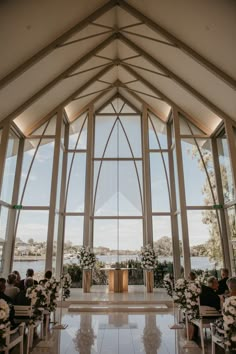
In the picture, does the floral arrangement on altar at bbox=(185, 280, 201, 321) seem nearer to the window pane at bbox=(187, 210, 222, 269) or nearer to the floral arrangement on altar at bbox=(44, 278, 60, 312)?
the floral arrangement on altar at bbox=(44, 278, 60, 312)

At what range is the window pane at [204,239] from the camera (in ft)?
29.1

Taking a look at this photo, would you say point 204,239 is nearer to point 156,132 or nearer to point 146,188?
point 146,188

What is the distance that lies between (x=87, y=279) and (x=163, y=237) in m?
3.36

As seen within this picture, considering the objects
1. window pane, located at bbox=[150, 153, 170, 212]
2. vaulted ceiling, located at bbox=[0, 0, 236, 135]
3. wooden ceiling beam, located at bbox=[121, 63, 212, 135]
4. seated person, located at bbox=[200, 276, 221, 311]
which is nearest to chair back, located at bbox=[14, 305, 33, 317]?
seated person, located at bbox=[200, 276, 221, 311]

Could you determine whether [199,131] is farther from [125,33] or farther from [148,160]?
[125,33]

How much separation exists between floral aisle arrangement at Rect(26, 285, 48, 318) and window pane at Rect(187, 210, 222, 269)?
238 inches

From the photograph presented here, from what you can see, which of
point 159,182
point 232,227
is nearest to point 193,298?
point 232,227

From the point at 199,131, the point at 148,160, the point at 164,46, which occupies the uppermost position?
the point at 164,46

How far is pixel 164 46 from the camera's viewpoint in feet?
25.4

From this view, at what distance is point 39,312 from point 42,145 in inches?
282

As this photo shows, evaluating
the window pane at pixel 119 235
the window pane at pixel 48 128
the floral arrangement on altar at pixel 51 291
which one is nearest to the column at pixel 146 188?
the window pane at pixel 119 235

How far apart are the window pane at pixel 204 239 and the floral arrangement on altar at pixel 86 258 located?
11.7ft

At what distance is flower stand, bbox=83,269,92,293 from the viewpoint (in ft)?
30.4

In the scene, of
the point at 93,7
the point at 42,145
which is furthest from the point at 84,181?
the point at 93,7
